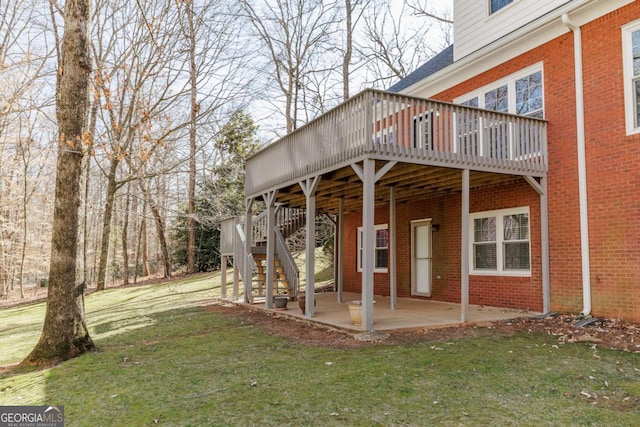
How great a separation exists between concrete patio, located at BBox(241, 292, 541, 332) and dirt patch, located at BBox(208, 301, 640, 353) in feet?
0.55

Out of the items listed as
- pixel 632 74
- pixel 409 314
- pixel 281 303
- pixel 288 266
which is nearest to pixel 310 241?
pixel 281 303

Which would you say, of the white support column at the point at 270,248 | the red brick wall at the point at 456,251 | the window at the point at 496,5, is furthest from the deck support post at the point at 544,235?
the white support column at the point at 270,248

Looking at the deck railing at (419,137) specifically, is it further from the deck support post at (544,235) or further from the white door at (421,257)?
the white door at (421,257)

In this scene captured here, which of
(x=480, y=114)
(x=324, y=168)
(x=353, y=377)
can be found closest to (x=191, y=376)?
(x=353, y=377)

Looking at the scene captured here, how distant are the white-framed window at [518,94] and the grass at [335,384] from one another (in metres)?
5.16

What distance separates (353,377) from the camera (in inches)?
206

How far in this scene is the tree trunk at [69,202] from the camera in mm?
6820

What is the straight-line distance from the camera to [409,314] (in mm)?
9359

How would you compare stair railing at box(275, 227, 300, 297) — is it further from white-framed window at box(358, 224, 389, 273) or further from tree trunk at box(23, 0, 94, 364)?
tree trunk at box(23, 0, 94, 364)

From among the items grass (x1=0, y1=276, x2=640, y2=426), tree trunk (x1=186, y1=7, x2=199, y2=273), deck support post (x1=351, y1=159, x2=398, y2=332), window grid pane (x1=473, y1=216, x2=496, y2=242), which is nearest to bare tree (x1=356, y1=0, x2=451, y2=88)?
tree trunk (x1=186, y1=7, x2=199, y2=273)

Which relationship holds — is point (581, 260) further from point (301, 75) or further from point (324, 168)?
point (301, 75)

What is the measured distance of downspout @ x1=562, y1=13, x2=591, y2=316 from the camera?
841 cm

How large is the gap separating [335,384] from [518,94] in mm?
8045

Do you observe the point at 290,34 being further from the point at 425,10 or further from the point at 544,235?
the point at 544,235
